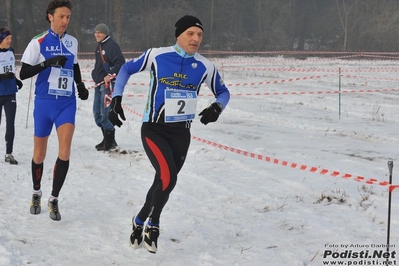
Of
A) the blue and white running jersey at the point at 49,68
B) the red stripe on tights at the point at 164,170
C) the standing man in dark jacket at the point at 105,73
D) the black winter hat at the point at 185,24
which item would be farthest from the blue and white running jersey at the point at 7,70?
the red stripe on tights at the point at 164,170

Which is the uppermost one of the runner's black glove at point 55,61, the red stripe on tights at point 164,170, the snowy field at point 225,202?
the runner's black glove at point 55,61

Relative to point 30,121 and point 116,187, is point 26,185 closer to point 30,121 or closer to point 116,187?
point 116,187

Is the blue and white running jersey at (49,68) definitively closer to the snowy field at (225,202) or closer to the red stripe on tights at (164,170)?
the snowy field at (225,202)

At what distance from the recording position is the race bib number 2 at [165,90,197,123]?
4.47m

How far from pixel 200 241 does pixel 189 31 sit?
1.92 meters

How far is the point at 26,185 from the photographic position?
6.48m

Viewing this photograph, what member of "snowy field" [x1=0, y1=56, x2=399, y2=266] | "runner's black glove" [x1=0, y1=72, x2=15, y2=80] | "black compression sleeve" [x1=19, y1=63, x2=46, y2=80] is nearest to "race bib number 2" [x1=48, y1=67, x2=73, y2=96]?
"black compression sleeve" [x1=19, y1=63, x2=46, y2=80]

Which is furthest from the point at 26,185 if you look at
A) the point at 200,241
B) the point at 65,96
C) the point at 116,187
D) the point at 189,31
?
the point at 189,31

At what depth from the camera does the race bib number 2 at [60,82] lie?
5.23 m

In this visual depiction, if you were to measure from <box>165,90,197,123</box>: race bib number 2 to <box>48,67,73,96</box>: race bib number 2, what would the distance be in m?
1.33

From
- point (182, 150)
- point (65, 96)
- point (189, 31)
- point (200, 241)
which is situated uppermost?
point (189, 31)

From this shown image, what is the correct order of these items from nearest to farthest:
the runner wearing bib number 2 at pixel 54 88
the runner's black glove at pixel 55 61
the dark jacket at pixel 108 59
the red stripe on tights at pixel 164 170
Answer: the red stripe on tights at pixel 164 170, the runner's black glove at pixel 55 61, the runner wearing bib number 2 at pixel 54 88, the dark jacket at pixel 108 59

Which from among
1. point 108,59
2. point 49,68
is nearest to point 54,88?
point 49,68

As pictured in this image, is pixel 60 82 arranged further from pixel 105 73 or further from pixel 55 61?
pixel 105 73
